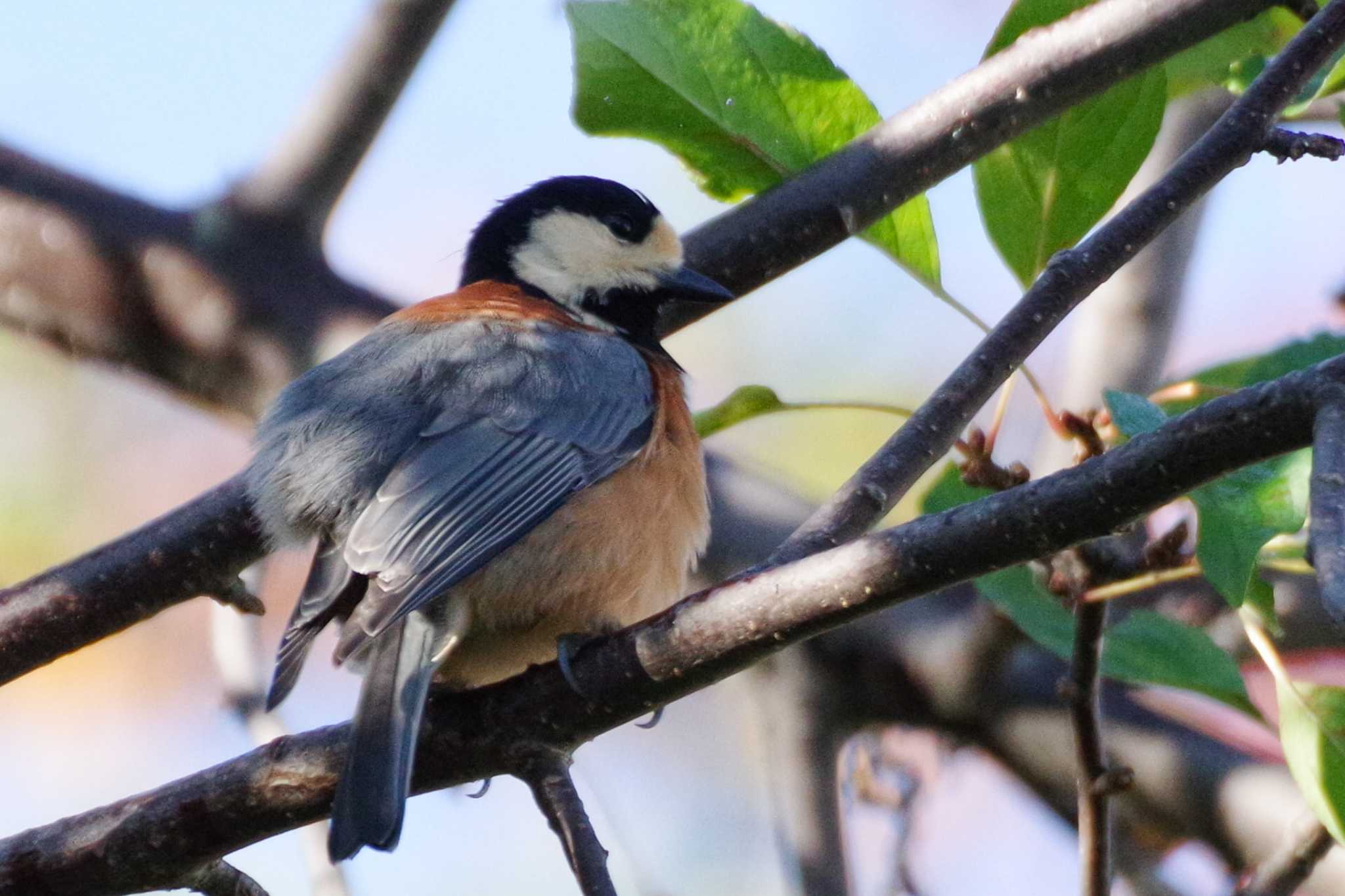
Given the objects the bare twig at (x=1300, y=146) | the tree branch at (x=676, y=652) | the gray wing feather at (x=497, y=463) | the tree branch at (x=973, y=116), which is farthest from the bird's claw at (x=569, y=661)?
the bare twig at (x=1300, y=146)

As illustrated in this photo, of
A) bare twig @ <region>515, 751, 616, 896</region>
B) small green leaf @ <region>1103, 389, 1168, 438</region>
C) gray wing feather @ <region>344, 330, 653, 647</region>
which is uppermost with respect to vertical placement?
small green leaf @ <region>1103, 389, 1168, 438</region>

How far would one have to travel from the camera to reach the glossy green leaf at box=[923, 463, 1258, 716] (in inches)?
117

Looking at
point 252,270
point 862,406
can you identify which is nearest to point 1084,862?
point 862,406

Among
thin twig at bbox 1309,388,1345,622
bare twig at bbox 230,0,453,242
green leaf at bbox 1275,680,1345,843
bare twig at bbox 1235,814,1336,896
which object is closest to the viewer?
thin twig at bbox 1309,388,1345,622

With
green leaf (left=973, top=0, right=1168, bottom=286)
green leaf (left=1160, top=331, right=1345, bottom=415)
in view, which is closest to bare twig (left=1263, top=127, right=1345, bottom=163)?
green leaf (left=973, top=0, right=1168, bottom=286)

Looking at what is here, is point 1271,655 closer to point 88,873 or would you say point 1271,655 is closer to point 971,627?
point 971,627

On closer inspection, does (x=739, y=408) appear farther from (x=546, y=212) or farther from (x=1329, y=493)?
(x=1329, y=493)

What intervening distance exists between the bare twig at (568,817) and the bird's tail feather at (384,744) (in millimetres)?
219

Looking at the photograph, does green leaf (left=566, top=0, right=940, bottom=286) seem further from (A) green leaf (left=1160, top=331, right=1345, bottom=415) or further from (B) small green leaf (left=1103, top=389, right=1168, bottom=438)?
(B) small green leaf (left=1103, top=389, right=1168, bottom=438)

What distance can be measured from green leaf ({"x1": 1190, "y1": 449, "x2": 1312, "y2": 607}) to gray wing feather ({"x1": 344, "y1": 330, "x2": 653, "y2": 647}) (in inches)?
53.8

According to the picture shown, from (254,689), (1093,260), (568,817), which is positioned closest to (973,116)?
(1093,260)

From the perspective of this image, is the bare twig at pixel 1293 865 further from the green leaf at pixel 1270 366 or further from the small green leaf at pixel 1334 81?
the small green leaf at pixel 1334 81

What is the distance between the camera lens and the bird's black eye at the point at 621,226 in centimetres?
450

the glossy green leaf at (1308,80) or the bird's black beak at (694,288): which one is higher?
the glossy green leaf at (1308,80)
